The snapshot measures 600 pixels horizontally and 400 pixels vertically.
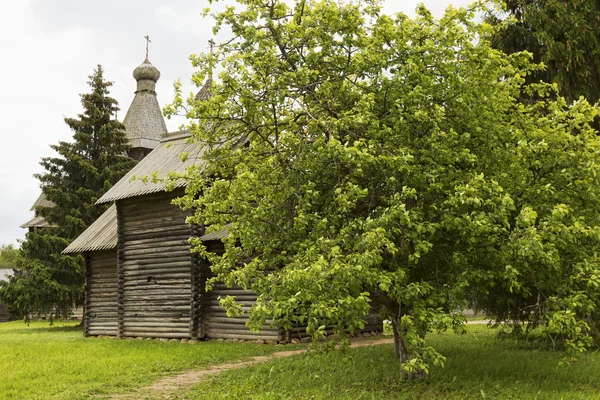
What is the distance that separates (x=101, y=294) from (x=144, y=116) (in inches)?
767

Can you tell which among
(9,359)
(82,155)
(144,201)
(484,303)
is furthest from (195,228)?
(82,155)

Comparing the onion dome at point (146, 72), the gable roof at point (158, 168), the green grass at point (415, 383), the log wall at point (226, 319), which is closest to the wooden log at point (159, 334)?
the log wall at point (226, 319)

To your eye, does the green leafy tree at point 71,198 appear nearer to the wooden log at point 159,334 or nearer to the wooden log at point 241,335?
the wooden log at point 159,334

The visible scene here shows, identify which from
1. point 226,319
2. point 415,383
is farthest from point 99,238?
point 415,383

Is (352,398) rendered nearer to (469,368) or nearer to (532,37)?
(469,368)

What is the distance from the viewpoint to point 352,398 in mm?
9094

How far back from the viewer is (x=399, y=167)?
8.07m

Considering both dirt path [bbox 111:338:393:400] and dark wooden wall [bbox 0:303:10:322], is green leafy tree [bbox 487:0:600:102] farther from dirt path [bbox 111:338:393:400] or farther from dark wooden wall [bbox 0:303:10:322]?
dark wooden wall [bbox 0:303:10:322]

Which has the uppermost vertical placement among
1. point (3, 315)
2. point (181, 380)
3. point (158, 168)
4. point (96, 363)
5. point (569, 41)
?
point (569, 41)

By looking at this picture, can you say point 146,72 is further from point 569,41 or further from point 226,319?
point 569,41

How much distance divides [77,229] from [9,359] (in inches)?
542

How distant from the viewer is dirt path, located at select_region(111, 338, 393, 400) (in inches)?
394

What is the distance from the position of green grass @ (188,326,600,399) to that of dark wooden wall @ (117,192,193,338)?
23.3 feet

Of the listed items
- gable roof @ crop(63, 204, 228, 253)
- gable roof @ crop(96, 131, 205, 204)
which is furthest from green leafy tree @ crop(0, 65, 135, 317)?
gable roof @ crop(96, 131, 205, 204)
